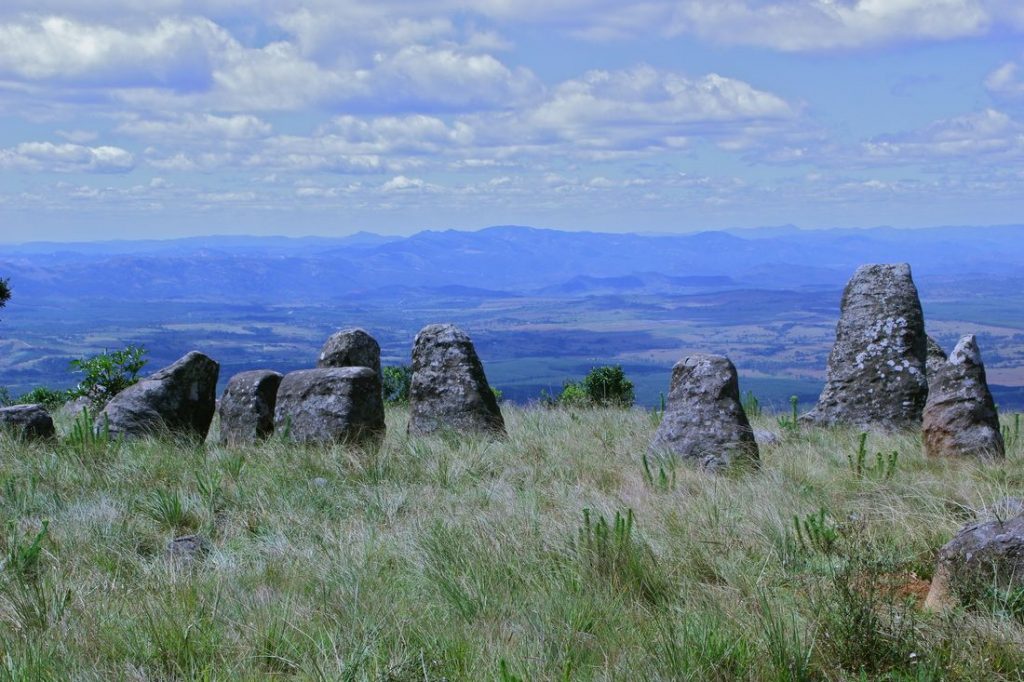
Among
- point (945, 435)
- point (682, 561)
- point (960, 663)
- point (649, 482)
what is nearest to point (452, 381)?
point (649, 482)

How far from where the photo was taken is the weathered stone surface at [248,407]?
12.7 meters

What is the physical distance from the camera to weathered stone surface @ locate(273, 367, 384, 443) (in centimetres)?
1170

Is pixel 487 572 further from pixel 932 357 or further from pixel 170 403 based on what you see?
pixel 932 357

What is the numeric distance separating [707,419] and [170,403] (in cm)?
692

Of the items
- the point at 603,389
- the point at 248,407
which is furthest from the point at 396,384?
the point at 248,407

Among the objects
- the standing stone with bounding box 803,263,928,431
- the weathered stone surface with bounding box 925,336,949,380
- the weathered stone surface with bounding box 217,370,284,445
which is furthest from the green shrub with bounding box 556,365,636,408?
the weathered stone surface with bounding box 217,370,284,445

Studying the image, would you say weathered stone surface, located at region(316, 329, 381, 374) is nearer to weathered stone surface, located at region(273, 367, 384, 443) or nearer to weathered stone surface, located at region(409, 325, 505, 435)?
weathered stone surface, located at region(409, 325, 505, 435)

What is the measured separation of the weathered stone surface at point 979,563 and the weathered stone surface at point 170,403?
949 centimetres

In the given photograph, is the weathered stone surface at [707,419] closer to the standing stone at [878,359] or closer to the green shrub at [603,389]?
the standing stone at [878,359]

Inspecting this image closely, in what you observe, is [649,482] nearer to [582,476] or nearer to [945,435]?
[582,476]

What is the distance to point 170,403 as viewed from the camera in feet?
42.1

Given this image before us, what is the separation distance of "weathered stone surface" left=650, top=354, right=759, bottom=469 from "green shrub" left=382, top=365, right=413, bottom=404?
10560mm

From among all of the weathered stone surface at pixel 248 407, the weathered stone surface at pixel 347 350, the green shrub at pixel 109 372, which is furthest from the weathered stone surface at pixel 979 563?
the green shrub at pixel 109 372

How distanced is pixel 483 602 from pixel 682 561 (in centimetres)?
142
